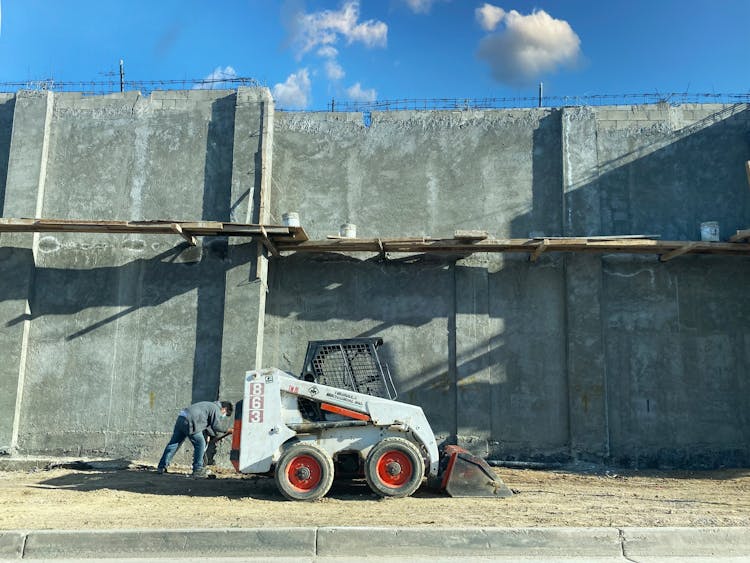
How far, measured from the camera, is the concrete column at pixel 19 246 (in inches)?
492

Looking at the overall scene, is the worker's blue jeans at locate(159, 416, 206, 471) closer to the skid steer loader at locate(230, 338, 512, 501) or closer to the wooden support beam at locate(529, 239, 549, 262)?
the skid steer loader at locate(230, 338, 512, 501)

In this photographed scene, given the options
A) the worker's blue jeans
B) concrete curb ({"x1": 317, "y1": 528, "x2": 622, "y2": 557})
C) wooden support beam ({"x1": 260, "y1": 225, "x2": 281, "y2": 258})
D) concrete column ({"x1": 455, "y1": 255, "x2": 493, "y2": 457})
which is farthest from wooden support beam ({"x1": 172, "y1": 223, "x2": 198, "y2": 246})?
concrete curb ({"x1": 317, "y1": 528, "x2": 622, "y2": 557})

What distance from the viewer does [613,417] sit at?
12.5 metres

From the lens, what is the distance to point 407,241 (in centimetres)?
1229

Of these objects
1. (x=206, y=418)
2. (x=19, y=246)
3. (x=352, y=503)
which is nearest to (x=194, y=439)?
(x=206, y=418)

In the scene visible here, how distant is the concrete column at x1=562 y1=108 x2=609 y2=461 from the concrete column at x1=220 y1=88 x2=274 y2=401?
19.4 feet

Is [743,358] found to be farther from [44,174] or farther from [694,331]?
[44,174]

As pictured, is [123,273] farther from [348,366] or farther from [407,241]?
[348,366]

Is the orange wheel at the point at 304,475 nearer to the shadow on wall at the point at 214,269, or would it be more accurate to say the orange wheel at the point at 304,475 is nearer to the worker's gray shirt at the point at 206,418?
the worker's gray shirt at the point at 206,418

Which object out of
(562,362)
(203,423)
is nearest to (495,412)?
(562,362)

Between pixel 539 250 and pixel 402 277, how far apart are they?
2719 mm

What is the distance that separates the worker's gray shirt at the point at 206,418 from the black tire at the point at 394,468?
304cm

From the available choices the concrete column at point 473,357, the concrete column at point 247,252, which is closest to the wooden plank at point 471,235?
the concrete column at point 473,357

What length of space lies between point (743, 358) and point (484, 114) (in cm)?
694
